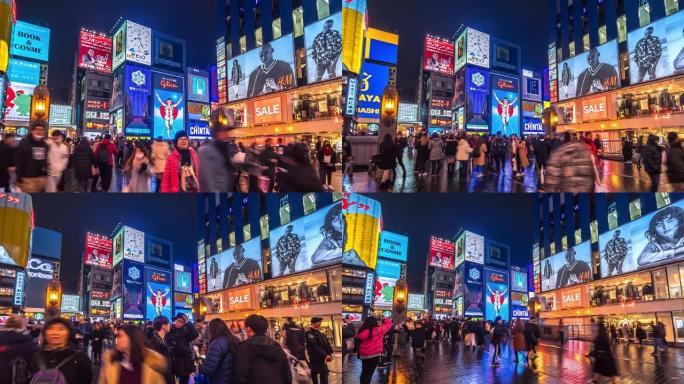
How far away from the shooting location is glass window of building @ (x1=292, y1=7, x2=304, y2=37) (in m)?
12.8

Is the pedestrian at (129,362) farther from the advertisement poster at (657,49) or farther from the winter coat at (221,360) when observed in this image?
the advertisement poster at (657,49)

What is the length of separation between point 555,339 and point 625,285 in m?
2.09

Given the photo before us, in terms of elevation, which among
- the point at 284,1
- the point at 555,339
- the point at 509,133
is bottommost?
the point at 555,339

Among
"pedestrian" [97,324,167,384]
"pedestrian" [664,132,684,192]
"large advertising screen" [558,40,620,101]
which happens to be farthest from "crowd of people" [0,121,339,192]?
"large advertising screen" [558,40,620,101]

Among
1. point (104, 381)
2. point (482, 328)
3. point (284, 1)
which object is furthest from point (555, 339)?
point (284, 1)

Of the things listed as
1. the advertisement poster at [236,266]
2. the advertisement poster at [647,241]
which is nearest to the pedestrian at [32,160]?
the advertisement poster at [236,266]

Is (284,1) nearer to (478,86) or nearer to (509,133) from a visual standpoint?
(478,86)

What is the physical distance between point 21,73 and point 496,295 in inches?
388

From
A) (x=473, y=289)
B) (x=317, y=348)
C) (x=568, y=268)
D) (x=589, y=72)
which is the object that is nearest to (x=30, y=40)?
(x=317, y=348)

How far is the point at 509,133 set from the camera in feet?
43.0

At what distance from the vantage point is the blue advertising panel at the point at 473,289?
9406mm

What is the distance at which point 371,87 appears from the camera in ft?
39.2

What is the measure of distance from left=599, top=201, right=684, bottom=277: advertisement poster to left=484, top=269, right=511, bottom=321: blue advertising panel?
77.0 inches

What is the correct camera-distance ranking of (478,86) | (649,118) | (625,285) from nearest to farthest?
1. (625,285)
2. (478,86)
3. (649,118)
